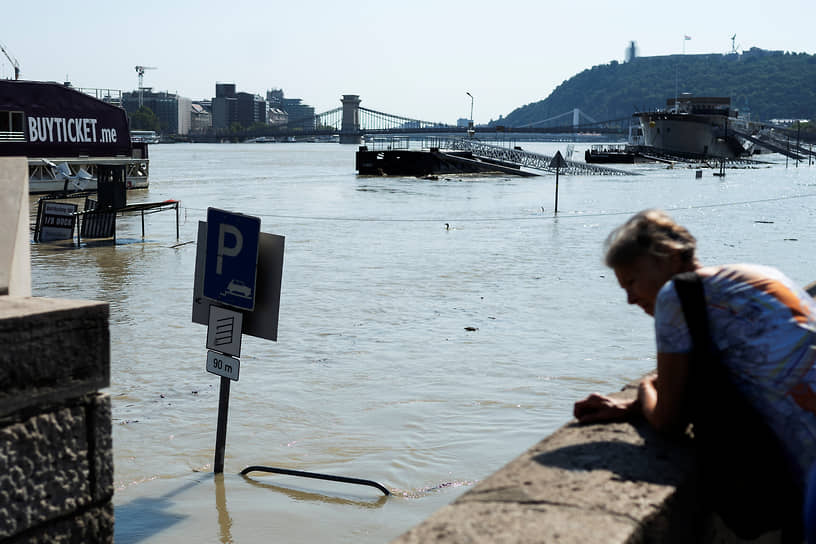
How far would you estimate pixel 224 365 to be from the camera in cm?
611

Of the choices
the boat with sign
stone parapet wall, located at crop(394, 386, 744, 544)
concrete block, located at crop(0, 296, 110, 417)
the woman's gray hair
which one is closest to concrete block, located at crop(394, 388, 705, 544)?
stone parapet wall, located at crop(394, 386, 744, 544)

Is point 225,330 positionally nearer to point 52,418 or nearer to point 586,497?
point 52,418

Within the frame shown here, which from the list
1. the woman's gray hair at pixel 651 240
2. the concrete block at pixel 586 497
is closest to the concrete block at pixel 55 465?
the concrete block at pixel 586 497

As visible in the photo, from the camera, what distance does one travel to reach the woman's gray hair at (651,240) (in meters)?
2.57

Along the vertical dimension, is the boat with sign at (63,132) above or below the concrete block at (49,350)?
above

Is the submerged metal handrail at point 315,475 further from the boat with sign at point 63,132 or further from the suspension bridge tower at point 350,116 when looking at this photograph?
the suspension bridge tower at point 350,116

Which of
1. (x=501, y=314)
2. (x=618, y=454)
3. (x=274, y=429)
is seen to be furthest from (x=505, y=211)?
(x=618, y=454)

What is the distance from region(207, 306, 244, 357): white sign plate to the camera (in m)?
5.94

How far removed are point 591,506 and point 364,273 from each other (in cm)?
1562

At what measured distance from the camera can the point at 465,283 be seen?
1645 cm

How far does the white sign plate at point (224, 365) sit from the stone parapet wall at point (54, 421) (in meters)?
3.15

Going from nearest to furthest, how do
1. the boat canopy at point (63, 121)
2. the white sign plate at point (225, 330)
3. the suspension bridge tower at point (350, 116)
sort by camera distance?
the white sign plate at point (225, 330) < the boat canopy at point (63, 121) < the suspension bridge tower at point (350, 116)

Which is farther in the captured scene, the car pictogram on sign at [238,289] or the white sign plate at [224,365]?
the white sign plate at [224,365]

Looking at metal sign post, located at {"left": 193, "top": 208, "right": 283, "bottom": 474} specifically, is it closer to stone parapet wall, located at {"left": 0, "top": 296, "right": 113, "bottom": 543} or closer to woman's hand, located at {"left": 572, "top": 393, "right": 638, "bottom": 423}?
stone parapet wall, located at {"left": 0, "top": 296, "right": 113, "bottom": 543}
